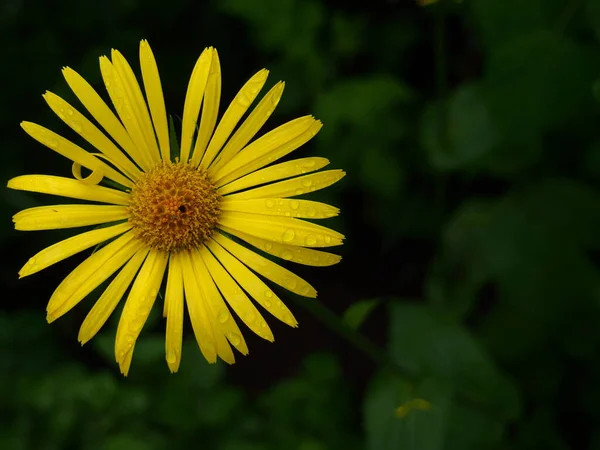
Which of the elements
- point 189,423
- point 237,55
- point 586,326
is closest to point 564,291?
point 586,326

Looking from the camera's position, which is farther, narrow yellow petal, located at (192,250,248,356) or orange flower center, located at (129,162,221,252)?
orange flower center, located at (129,162,221,252)

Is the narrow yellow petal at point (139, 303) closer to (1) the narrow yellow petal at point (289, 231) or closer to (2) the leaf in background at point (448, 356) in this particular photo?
(1) the narrow yellow petal at point (289, 231)

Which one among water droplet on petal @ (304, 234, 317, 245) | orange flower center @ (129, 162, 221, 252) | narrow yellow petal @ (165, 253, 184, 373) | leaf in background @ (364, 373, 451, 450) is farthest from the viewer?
leaf in background @ (364, 373, 451, 450)

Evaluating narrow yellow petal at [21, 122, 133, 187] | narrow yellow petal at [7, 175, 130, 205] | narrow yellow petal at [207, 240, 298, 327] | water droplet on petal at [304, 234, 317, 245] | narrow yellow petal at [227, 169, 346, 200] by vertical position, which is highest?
narrow yellow petal at [21, 122, 133, 187]

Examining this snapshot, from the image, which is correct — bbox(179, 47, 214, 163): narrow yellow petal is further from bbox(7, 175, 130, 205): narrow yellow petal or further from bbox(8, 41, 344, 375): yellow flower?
bbox(7, 175, 130, 205): narrow yellow petal

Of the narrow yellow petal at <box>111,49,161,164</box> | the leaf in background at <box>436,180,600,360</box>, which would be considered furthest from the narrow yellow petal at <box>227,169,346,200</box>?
the leaf in background at <box>436,180,600,360</box>

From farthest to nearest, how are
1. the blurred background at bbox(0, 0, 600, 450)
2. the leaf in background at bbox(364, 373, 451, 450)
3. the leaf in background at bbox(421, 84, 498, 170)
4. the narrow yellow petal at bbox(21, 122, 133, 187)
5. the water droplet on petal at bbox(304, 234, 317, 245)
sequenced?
1. the leaf in background at bbox(421, 84, 498, 170)
2. the blurred background at bbox(0, 0, 600, 450)
3. the leaf in background at bbox(364, 373, 451, 450)
4. the narrow yellow petal at bbox(21, 122, 133, 187)
5. the water droplet on petal at bbox(304, 234, 317, 245)

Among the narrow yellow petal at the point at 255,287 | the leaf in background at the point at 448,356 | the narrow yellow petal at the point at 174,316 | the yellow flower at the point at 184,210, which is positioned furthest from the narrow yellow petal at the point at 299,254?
the leaf in background at the point at 448,356

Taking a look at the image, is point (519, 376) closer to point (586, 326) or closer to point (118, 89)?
point (586, 326)
